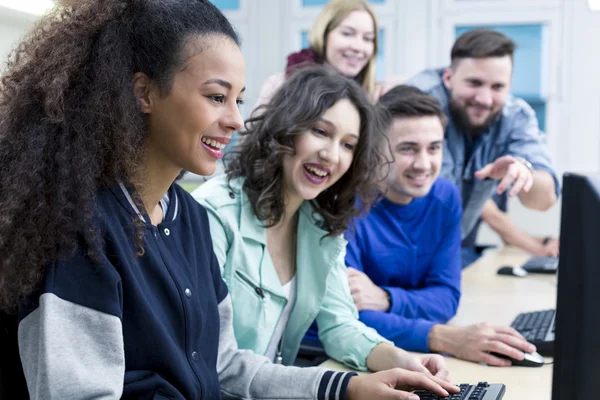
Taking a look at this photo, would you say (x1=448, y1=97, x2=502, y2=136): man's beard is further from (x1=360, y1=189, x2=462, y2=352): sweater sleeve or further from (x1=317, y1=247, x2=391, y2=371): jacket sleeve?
(x1=317, y1=247, x2=391, y2=371): jacket sleeve

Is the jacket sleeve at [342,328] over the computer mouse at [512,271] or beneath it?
over

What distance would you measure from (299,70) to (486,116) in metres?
1.07

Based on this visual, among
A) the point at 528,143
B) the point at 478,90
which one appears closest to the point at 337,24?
the point at 478,90

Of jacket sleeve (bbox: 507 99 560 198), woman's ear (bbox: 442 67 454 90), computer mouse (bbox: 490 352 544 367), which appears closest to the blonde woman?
woman's ear (bbox: 442 67 454 90)

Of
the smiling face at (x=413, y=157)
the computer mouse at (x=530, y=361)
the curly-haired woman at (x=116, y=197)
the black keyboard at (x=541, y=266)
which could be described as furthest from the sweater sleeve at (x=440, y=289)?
the black keyboard at (x=541, y=266)

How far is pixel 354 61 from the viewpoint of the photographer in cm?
273

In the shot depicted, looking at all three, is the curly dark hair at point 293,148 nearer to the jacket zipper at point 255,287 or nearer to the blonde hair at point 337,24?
the jacket zipper at point 255,287

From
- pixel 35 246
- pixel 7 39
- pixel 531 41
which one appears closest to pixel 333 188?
pixel 35 246

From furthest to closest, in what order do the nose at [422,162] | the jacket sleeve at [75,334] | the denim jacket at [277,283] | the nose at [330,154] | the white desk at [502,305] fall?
the nose at [422,162]
the nose at [330,154]
the denim jacket at [277,283]
the white desk at [502,305]
the jacket sleeve at [75,334]

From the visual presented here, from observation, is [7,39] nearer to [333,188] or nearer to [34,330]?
[333,188]

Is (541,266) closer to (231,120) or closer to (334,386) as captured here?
(334,386)

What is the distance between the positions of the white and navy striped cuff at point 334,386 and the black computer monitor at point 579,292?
1.45ft

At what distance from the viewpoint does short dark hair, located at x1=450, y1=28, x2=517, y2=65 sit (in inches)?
96.3

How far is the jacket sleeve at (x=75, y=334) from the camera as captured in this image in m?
0.81
